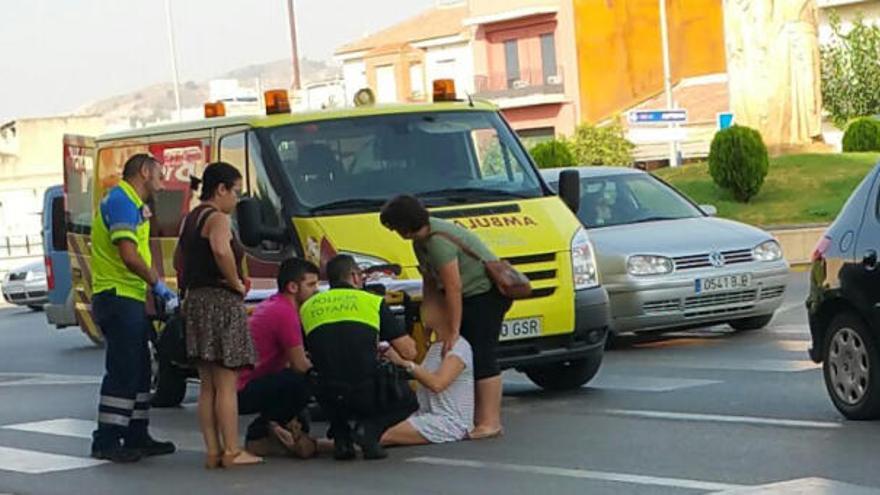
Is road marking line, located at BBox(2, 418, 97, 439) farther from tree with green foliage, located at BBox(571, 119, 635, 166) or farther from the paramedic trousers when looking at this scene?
tree with green foliage, located at BBox(571, 119, 635, 166)

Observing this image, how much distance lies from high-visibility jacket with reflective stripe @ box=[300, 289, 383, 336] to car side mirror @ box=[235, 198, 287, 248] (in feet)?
6.16

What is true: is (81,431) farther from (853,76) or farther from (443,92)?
(853,76)

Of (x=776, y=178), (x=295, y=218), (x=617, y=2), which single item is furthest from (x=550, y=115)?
(x=295, y=218)

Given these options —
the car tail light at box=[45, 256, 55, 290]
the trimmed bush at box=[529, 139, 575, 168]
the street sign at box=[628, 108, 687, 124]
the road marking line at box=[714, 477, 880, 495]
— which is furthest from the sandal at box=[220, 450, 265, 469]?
the street sign at box=[628, 108, 687, 124]

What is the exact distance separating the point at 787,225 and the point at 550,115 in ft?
130

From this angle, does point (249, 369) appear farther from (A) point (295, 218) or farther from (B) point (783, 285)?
(B) point (783, 285)

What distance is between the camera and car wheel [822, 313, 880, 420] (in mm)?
10648

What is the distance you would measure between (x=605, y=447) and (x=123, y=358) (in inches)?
117

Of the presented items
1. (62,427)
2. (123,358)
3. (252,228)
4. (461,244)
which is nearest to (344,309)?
(461,244)

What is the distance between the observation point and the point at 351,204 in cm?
1291

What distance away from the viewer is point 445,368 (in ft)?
36.2

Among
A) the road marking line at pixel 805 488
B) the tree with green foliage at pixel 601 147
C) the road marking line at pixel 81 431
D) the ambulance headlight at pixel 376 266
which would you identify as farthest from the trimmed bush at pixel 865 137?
the road marking line at pixel 805 488

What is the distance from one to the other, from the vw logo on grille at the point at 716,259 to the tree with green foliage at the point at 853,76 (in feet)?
136

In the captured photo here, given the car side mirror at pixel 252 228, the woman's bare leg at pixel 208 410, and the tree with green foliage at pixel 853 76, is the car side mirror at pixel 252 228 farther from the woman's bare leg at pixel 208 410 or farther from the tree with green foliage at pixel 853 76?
the tree with green foliage at pixel 853 76
